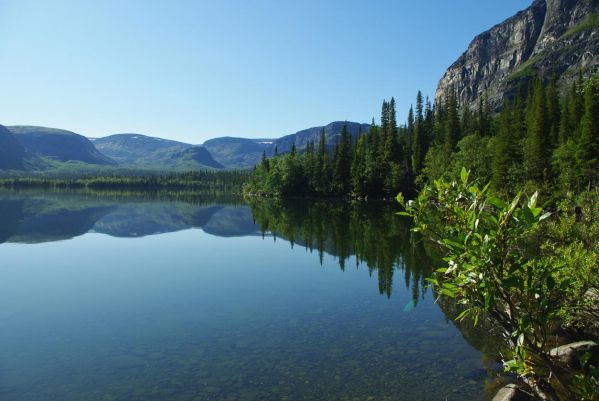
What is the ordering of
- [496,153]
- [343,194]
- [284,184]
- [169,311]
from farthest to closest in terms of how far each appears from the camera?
1. [284,184]
2. [343,194]
3. [496,153]
4. [169,311]

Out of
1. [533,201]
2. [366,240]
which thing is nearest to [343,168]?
[366,240]

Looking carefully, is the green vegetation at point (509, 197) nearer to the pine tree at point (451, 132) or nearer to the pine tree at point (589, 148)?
the pine tree at point (589, 148)

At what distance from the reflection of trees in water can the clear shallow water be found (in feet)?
1.29

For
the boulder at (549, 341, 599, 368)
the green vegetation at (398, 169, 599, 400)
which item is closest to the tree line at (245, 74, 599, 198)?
the boulder at (549, 341, 599, 368)

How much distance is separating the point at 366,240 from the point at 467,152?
50921 millimetres

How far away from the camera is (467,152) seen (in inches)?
3590

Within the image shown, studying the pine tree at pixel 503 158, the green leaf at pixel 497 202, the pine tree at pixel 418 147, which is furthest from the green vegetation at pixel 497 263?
the pine tree at pixel 418 147

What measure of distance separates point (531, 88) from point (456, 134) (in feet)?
79.8

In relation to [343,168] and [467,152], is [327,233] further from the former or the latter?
[343,168]

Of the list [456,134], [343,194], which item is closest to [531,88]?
[456,134]

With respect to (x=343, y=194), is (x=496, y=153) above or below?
above

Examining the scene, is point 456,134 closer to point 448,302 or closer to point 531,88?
point 531,88

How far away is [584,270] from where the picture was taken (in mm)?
15812

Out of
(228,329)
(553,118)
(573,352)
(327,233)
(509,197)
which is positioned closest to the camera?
(573,352)
